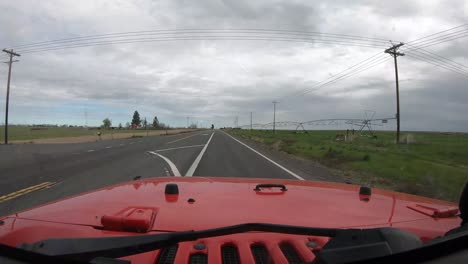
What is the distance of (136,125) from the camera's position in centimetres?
19212

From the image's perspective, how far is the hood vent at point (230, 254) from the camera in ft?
6.95

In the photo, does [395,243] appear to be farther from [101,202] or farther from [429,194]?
[429,194]

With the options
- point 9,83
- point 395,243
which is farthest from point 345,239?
point 9,83

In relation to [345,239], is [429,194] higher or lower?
lower

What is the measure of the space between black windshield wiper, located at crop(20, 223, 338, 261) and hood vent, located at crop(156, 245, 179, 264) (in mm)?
123

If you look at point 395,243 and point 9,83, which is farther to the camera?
point 9,83

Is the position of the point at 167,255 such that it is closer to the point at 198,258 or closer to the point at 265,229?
the point at 198,258

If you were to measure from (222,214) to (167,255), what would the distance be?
0.73m

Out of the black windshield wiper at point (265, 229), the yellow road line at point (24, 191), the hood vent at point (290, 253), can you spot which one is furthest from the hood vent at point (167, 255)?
the yellow road line at point (24, 191)

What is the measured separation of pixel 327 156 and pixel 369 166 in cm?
628

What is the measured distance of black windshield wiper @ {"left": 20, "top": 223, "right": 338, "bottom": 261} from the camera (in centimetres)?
192

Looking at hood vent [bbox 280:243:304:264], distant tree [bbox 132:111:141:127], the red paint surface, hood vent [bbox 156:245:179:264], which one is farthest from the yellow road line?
distant tree [bbox 132:111:141:127]

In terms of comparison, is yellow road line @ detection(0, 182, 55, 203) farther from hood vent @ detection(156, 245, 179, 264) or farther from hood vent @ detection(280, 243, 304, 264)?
hood vent @ detection(280, 243, 304, 264)

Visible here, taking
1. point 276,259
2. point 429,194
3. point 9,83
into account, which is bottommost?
point 429,194
